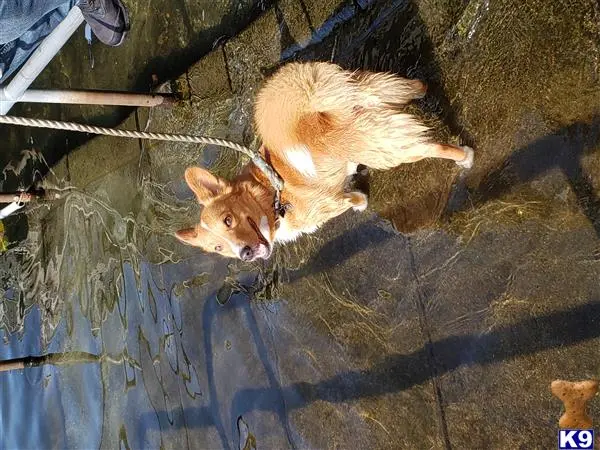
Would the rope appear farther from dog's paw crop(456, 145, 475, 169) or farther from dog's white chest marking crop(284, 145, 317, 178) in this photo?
dog's paw crop(456, 145, 475, 169)

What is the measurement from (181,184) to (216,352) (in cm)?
150

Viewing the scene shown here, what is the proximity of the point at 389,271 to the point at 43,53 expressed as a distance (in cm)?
229

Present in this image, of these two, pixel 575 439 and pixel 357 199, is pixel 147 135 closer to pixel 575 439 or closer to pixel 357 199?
pixel 357 199

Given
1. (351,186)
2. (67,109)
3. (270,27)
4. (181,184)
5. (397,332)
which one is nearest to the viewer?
(397,332)

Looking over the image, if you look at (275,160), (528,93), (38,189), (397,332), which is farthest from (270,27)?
(38,189)

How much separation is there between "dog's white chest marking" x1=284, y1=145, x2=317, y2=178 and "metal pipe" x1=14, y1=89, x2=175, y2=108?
170cm

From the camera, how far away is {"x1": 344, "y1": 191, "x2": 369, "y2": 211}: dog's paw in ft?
11.0

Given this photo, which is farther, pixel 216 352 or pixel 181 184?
pixel 181 184

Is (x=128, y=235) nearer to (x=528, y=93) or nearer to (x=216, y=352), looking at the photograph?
(x=216, y=352)

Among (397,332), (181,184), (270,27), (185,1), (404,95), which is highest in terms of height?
(185,1)

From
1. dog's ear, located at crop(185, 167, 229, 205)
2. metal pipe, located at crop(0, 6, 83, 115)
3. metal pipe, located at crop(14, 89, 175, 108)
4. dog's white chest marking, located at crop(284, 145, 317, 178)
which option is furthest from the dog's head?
metal pipe, located at crop(14, 89, 175, 108)

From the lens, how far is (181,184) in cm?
495

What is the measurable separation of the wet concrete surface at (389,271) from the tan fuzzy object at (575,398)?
0.04 metres

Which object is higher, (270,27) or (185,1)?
(185,1)
